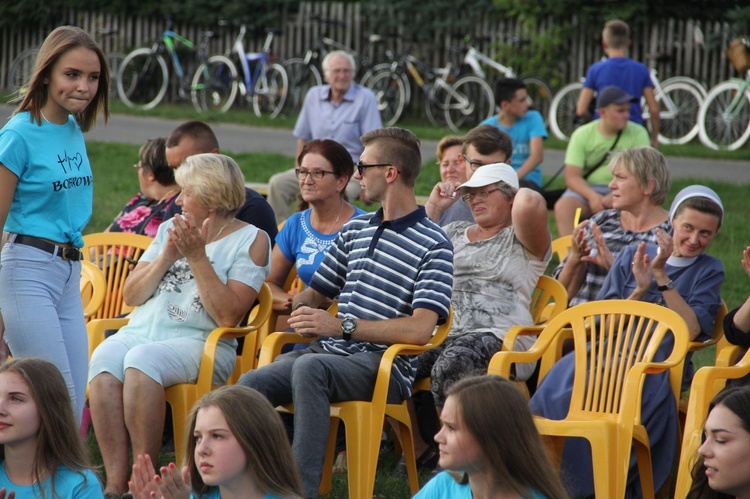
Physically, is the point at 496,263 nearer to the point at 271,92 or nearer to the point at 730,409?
the point at 730,409

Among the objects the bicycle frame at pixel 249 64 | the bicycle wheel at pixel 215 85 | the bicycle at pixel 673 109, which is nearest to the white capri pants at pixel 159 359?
the bicycle at pixel 673 109

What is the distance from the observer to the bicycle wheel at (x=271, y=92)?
1569 centimetres

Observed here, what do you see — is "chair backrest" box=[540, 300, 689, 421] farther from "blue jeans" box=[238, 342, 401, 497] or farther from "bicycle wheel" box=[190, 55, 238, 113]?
"bicycle wheel" box=[190, 55, 238, 113]

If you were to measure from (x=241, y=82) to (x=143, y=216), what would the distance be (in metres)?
10.3

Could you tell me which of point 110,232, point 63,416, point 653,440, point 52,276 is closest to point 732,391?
point 653,440

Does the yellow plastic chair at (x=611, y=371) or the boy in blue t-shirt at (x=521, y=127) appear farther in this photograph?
the boy in blue t-shirt at (x=521, y=127)

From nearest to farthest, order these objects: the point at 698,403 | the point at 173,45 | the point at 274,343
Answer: the point at 698,403 → the point at 274,343 → the point at 173,45

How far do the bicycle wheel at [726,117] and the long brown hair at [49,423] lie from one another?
10.9m

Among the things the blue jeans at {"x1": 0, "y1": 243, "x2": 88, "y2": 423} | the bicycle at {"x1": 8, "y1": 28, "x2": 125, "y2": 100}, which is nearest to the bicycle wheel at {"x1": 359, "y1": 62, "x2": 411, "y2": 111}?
the bicycle at {"x1": 8, "y1": 28, "x2": 125, "y2": 100}

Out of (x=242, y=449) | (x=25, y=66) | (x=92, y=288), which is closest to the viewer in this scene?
(x=242, y=449)

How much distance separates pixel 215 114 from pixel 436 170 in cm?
545

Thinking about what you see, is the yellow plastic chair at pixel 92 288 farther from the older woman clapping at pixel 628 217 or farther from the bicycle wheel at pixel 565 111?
the bicycle wheel at pixel 565 111

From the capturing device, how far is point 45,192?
3928mm

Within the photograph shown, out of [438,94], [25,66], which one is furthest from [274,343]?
[25,66]
